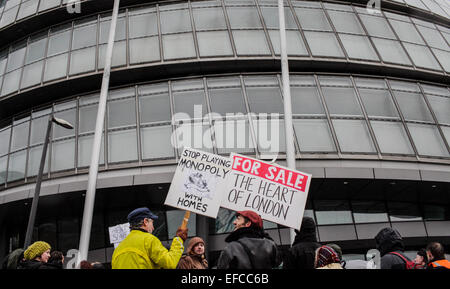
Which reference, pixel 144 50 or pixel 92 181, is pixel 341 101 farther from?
pixel 92 181

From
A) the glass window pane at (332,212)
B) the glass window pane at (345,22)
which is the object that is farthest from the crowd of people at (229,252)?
the glass window pane at (345,22)

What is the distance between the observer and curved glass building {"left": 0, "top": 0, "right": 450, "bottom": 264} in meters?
13.5

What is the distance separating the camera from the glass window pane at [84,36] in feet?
54.2

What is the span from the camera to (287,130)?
12.2 meters

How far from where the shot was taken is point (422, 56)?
55.5 feet

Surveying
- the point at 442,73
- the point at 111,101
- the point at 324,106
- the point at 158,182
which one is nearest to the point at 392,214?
the point at 324,106

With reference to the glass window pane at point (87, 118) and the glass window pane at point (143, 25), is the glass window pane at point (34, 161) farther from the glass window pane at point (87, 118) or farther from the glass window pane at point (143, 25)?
the glass window pane at point (143, 25)

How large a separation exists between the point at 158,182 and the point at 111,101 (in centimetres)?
442

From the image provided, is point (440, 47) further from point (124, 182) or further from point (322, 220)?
point (124, 182)

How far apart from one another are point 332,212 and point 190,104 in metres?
6.59

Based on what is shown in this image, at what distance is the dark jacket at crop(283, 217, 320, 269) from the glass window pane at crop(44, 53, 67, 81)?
1343 cm

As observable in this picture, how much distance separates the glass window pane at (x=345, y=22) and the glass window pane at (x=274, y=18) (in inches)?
75.2

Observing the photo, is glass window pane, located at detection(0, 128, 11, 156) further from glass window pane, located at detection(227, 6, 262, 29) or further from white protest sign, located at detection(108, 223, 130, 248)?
glass window pane, located at detection(227, 6, 262, 29)

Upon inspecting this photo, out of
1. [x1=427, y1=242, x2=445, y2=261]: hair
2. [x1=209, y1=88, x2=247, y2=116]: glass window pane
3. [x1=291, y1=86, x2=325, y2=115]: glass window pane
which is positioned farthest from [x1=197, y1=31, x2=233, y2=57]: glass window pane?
[x1=427, y1=242, x2=445, y2=261]: hair
